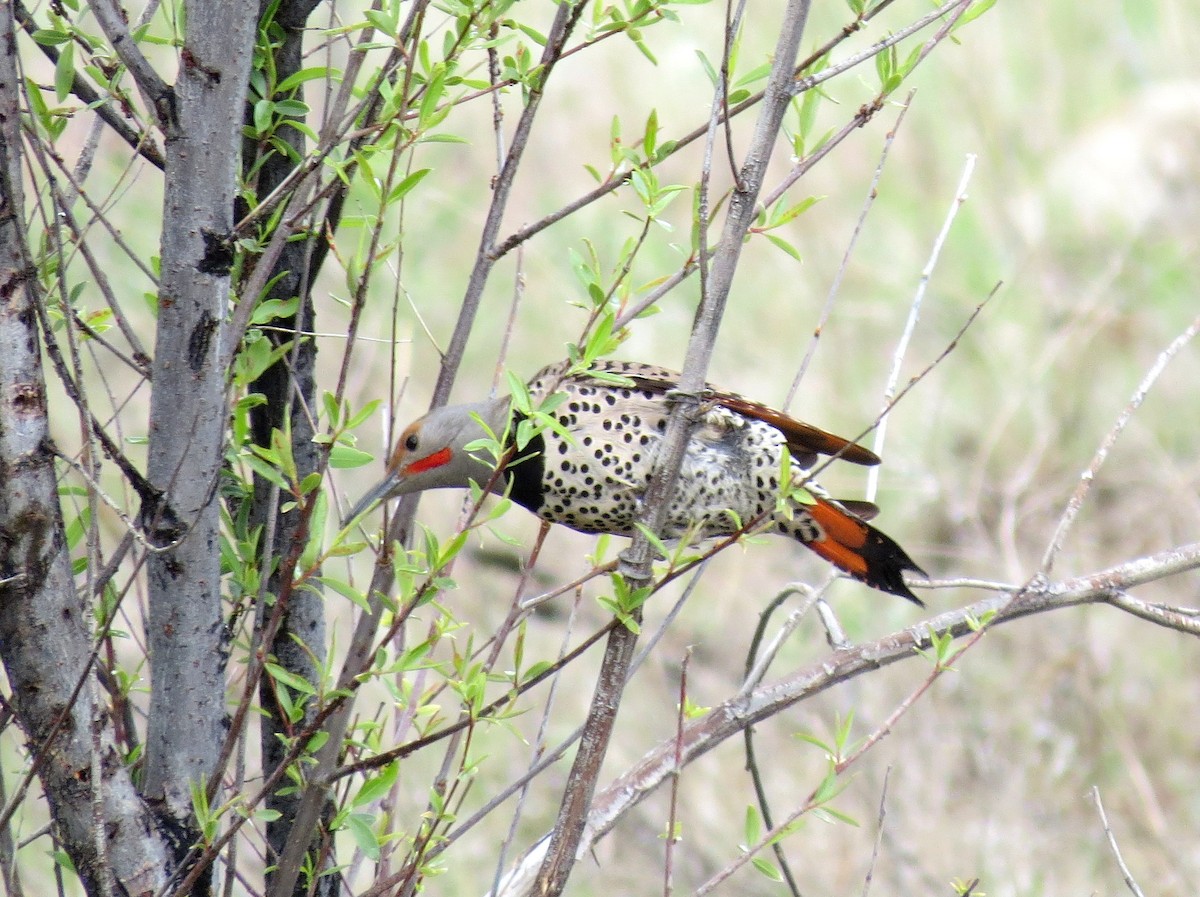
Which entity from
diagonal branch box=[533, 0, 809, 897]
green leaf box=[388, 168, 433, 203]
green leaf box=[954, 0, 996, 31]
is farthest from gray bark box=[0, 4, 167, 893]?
green leaf box=[954, 0, 996, 31]

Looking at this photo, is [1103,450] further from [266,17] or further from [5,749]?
[5,749]

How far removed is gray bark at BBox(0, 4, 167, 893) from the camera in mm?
1260

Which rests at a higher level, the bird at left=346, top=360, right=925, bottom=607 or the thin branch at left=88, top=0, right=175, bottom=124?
the bird at left=346, top=360, right=925, bottom=607

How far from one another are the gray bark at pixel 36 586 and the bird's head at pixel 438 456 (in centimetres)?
103

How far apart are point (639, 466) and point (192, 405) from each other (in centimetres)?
116

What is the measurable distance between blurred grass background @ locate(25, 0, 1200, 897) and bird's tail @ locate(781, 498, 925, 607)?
1.67m

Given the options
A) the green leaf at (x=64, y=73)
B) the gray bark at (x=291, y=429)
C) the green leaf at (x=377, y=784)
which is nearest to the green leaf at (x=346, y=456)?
the gray bark at (x=291, y=429)

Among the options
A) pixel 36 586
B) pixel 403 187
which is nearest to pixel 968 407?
pixel 403 187

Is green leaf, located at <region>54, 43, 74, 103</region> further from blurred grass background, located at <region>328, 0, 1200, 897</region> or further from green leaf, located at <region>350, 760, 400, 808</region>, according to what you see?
blurred grass background, located at <region>328, 0, 1200, 897</region>

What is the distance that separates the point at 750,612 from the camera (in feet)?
19.1

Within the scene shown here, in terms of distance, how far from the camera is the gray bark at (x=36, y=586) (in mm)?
1260

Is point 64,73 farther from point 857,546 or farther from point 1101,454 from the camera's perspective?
point 857,546

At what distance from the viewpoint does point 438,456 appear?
7.92 feet

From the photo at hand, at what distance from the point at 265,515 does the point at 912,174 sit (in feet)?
19.5
